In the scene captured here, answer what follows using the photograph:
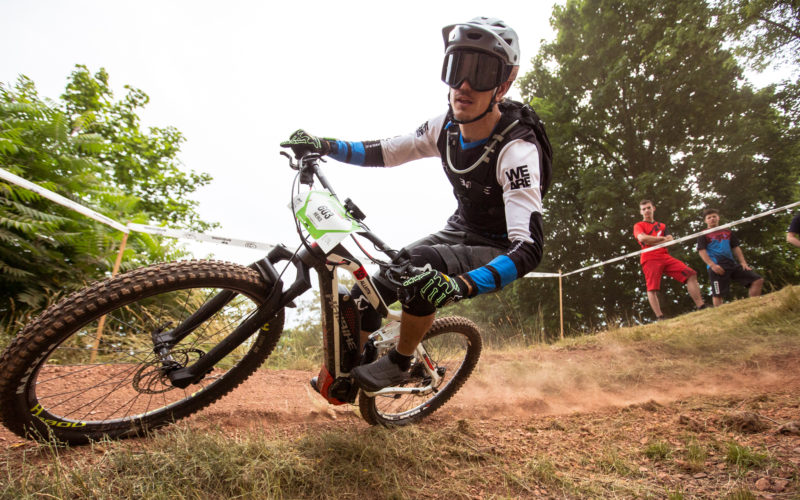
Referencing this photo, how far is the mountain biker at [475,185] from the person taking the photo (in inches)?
88.0

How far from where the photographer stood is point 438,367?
3.05m

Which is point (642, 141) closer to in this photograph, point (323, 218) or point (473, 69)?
point (473, 69)

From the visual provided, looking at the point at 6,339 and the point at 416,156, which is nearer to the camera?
the point at 416,156

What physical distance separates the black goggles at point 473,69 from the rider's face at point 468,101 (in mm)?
33

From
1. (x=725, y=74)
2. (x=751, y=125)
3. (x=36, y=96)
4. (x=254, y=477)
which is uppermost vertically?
(x=725, y=74)

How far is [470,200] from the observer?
285cm

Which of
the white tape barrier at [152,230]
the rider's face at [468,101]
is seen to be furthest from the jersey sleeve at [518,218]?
the white tape barrier at [152,230]

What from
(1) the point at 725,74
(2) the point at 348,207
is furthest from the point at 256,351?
(1) the point at 725,74

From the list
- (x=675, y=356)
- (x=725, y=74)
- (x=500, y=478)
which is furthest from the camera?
(x=725, y=74)

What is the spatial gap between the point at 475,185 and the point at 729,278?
8.49m

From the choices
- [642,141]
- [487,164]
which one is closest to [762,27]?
[642,141]

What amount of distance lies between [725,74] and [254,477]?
19.2 m

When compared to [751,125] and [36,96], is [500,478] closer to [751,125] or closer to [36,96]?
[36,96]

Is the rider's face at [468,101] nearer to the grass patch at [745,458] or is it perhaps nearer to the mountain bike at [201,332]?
the mountain bike at [201,332]
